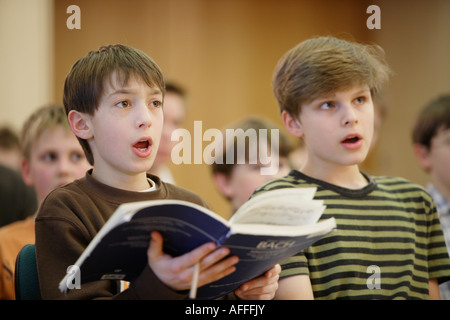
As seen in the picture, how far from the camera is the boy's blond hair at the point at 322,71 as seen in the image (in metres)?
1.35

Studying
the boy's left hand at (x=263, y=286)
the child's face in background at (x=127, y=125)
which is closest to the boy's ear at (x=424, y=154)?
the boy's left hand at (x=263, y=286)

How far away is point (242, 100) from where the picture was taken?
13.2ft

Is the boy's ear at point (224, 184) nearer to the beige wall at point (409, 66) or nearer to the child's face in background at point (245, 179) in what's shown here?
the child's face in background at point (245, 179)

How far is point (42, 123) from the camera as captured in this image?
1.75 meters

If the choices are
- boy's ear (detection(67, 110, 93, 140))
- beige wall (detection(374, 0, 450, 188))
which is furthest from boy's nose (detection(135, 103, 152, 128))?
beige wall (detection(374, 0, 450, 188))

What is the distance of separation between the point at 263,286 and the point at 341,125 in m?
0.41

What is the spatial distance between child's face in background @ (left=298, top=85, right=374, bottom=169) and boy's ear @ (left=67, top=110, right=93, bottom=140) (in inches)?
19.8

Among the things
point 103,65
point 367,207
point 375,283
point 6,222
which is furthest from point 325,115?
point 6,222

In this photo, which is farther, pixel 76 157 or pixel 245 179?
pixel 245 179

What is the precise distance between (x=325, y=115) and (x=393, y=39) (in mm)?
2915

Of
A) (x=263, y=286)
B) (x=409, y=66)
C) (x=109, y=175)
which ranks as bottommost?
(x=263, y=286)

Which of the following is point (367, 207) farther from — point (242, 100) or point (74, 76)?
point (242, 100)

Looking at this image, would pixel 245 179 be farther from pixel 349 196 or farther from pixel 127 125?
pixel 127 125

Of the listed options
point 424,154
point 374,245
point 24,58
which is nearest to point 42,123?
point 374,245
